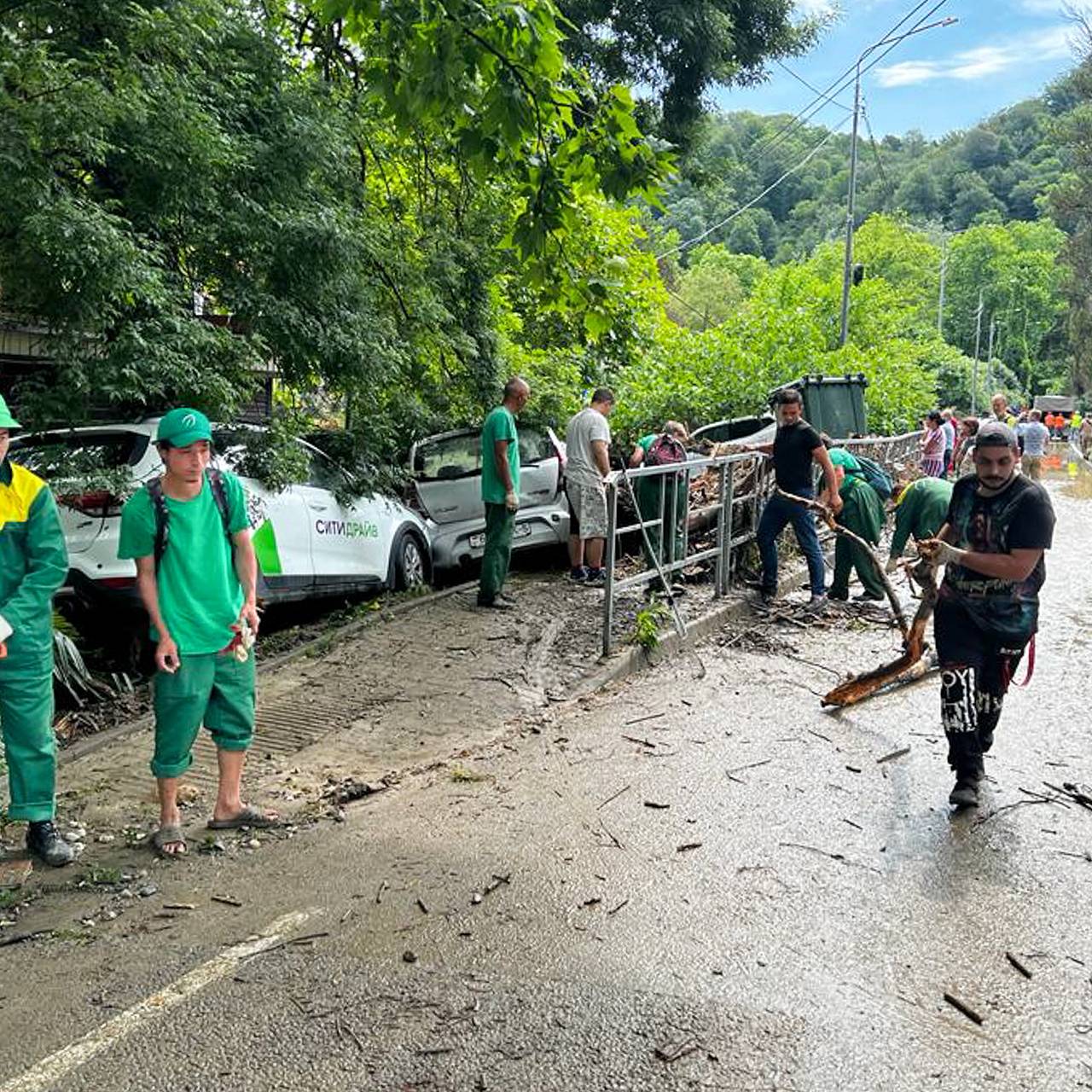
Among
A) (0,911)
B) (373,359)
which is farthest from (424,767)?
(373,359)

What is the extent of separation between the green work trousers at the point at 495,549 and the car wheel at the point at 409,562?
100 centimetres

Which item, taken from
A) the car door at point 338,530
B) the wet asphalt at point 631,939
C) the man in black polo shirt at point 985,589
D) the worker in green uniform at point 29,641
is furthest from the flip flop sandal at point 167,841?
the car door at point 338,530

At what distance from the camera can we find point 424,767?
5.40 m

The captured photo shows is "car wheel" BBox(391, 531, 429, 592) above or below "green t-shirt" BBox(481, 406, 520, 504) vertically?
below

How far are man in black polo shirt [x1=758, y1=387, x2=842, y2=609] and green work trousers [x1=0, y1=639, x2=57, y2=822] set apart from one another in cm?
651

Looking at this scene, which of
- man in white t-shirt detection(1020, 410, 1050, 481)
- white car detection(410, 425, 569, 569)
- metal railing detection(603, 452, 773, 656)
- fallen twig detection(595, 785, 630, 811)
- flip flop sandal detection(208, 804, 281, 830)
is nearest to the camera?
flip flop sandal detection(208, 804, 281, 830)

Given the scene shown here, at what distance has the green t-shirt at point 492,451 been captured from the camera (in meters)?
8.39

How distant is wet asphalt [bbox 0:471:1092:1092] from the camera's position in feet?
9.43

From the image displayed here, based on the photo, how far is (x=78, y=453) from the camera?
21.2 ft

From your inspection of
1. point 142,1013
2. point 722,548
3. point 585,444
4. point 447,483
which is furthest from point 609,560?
point 142,1013

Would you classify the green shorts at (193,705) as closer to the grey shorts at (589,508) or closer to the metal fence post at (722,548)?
the grey shorts at (589,508)

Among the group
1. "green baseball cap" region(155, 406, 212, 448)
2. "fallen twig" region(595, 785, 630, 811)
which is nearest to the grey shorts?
"fallen twig" region(595, 785, 630, 811)

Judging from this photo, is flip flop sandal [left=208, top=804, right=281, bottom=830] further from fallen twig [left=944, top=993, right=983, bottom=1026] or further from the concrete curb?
fallen twig [left=944, top=993, right=983, bottom=1026]

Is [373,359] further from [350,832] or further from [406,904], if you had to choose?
[406,904]
